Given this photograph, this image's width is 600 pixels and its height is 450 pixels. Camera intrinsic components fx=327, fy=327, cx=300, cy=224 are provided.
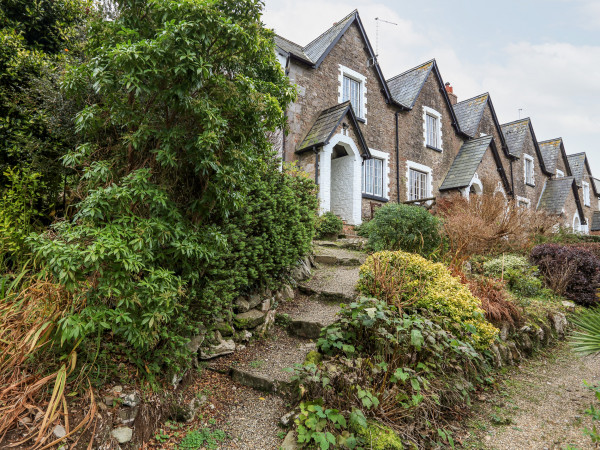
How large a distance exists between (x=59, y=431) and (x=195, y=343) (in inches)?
53.3

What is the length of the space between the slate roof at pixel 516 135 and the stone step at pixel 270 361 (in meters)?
22.0

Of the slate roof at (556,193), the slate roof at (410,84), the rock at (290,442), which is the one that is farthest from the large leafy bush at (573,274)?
the slate roof at (556,193)

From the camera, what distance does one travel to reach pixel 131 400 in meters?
2.63

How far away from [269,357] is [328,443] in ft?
5.32

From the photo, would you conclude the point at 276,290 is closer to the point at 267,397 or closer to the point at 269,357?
the point at 269,357

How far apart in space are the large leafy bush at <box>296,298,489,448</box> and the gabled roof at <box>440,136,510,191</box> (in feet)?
42.6

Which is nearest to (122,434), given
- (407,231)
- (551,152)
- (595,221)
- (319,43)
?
(407,231)

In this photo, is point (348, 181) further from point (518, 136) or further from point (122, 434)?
point (518, 136)

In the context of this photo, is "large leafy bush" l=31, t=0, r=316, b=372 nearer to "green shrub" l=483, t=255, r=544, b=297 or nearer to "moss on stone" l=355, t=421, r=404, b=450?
"moss on stone" l=355, t=421, r=404, b=450

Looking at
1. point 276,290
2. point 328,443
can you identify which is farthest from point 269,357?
point 328,443

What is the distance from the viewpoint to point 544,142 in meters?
25.9

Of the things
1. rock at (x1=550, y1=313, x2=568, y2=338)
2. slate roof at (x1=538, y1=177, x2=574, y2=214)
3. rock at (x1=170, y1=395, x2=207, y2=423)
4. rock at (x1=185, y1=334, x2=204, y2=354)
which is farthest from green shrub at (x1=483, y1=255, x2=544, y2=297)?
slate roof at (x1=538, y1=177, x2=574, y2=214)

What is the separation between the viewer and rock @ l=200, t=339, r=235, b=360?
3633 millimetres

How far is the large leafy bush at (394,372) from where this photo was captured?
2.86 metres
